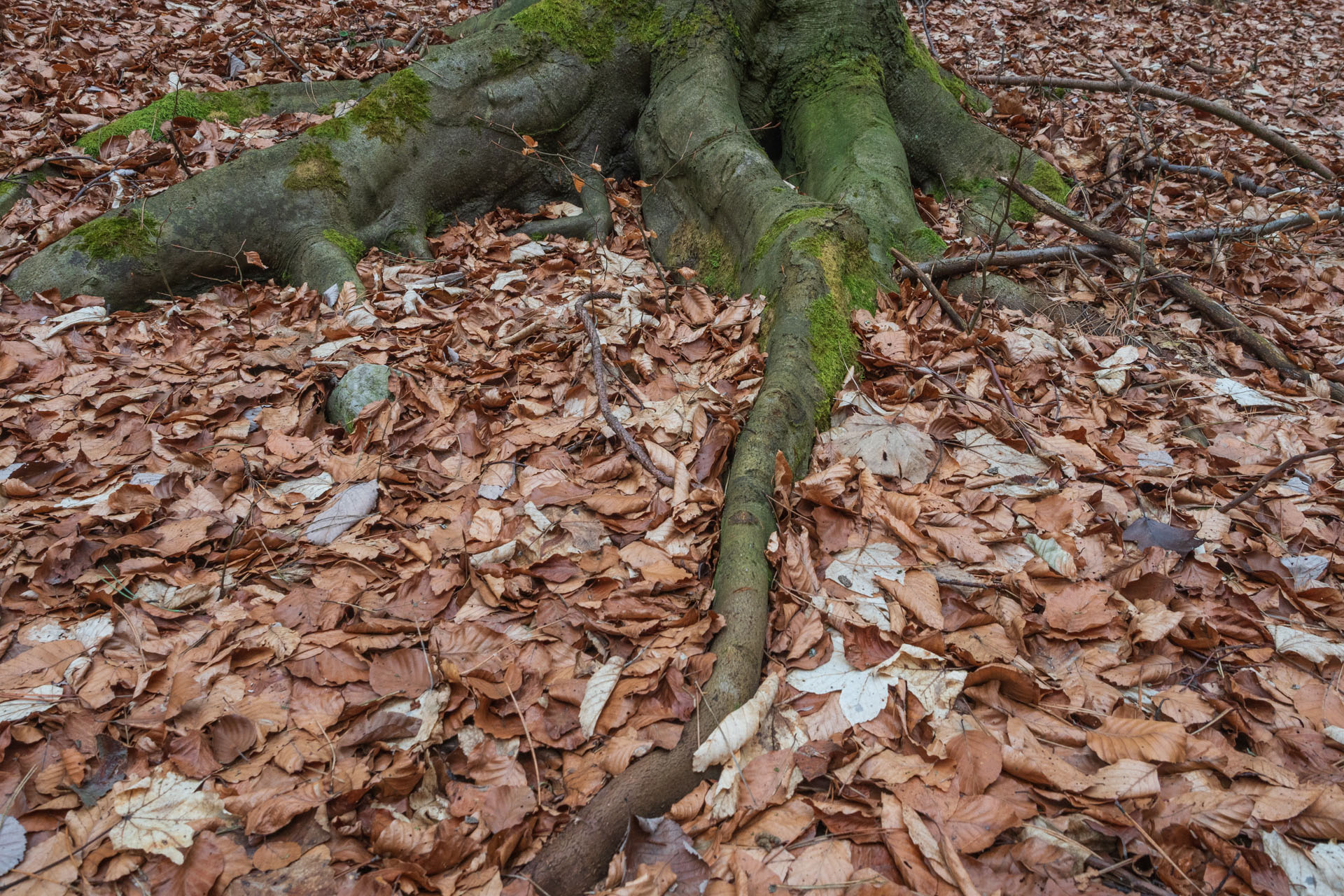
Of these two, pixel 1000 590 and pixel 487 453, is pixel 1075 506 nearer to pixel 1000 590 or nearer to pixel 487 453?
pixel 1000 590

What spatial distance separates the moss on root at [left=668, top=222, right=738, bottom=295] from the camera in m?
3.74

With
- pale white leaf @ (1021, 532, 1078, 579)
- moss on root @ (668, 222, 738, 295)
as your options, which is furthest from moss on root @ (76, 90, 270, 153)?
pale white leaf @ (1021, 532, 1078, 579)

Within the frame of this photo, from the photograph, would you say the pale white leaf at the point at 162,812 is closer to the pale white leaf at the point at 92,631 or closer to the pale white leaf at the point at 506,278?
the pale white leaf at the point at 92,631

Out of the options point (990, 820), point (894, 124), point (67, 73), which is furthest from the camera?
point (67, 73)

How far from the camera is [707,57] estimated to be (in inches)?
170

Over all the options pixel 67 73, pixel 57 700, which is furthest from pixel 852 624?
pixel 67 73

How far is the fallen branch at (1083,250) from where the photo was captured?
3471mm

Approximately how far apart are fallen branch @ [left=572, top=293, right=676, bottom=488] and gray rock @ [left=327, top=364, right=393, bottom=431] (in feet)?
2.95

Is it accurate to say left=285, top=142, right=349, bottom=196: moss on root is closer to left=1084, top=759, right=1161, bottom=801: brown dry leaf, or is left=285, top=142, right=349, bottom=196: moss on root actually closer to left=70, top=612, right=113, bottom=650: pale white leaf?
left=70, top=612, right=113, bottom=650: pale white leaf

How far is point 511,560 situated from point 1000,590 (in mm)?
1561

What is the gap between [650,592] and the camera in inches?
86.0

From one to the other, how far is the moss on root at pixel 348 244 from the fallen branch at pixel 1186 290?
345cm

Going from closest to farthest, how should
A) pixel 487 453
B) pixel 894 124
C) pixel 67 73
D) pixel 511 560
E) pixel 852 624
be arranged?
pixel 852 624, pixel 511 560, pixel 487 453, pixel 894 124, pixel 67 73

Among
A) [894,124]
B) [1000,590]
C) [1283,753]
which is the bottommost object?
[1283,753]
